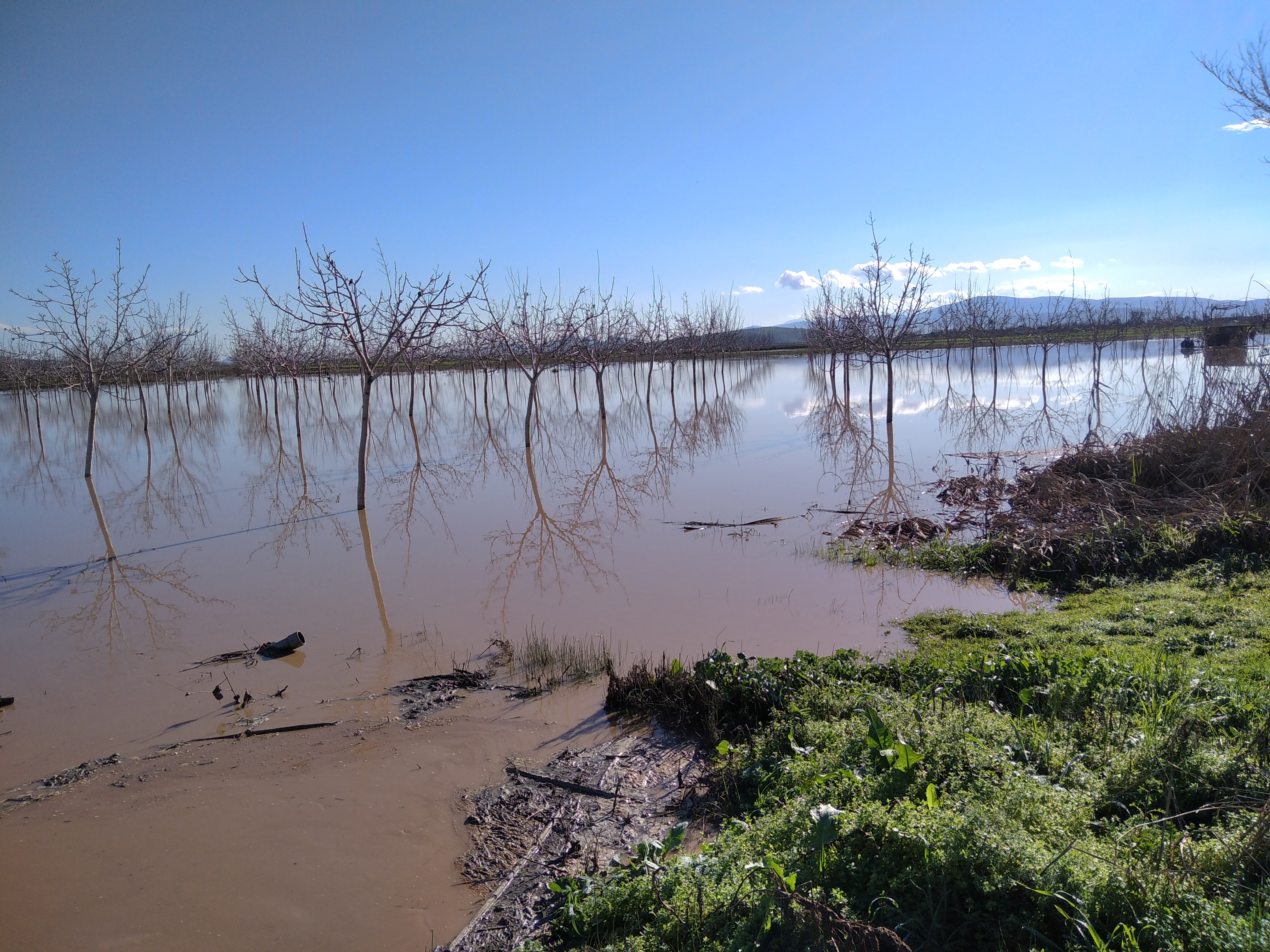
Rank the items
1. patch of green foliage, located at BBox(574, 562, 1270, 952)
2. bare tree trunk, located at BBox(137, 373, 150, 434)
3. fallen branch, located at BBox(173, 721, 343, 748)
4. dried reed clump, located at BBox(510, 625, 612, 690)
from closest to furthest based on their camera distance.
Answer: patch of green foliage, located at BBox(574, 562, 1270, 952) → fallen branch, located at BBox(173, 721, 343, 748) → dried reed clump, located at BBox(510, 625, 612, 690) → bare tree trunk, located at BBox(137, 373, 150, 434)

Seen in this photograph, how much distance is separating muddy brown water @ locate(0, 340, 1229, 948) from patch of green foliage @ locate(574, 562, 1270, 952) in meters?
1.09

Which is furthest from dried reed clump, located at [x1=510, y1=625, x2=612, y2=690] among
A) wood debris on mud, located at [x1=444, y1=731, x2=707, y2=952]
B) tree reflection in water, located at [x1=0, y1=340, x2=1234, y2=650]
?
tree reflection in water, located at [x1=0, y1=340, x2=1234, y2=650]

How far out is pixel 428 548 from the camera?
9.06 metres

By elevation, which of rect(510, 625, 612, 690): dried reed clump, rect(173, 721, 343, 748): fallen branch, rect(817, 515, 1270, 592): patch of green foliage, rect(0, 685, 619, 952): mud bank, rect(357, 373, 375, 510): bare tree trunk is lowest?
rect(0, 685, 619, 952): mud bank

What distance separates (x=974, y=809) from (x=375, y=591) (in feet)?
20.8

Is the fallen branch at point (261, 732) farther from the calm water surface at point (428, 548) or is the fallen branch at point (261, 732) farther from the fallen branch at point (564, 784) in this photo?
the fallen branch at point (564, 784)

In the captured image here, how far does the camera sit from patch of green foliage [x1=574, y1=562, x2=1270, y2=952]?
210 centimetres

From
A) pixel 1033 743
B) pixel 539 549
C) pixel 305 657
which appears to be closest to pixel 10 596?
pixel 305 657

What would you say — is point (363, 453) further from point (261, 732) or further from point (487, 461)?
point (261, 732)

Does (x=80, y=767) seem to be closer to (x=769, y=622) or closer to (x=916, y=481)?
(x=769, y=622)

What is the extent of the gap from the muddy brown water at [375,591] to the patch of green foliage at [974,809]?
109 centimetres

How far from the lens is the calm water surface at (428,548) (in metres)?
5.48

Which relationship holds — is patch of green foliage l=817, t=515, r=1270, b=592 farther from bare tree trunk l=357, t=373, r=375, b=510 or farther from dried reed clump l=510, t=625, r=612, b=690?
bare tree trunk l=357, t=373, r=375, b=510

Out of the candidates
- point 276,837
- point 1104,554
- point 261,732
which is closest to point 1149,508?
point 1104,554
